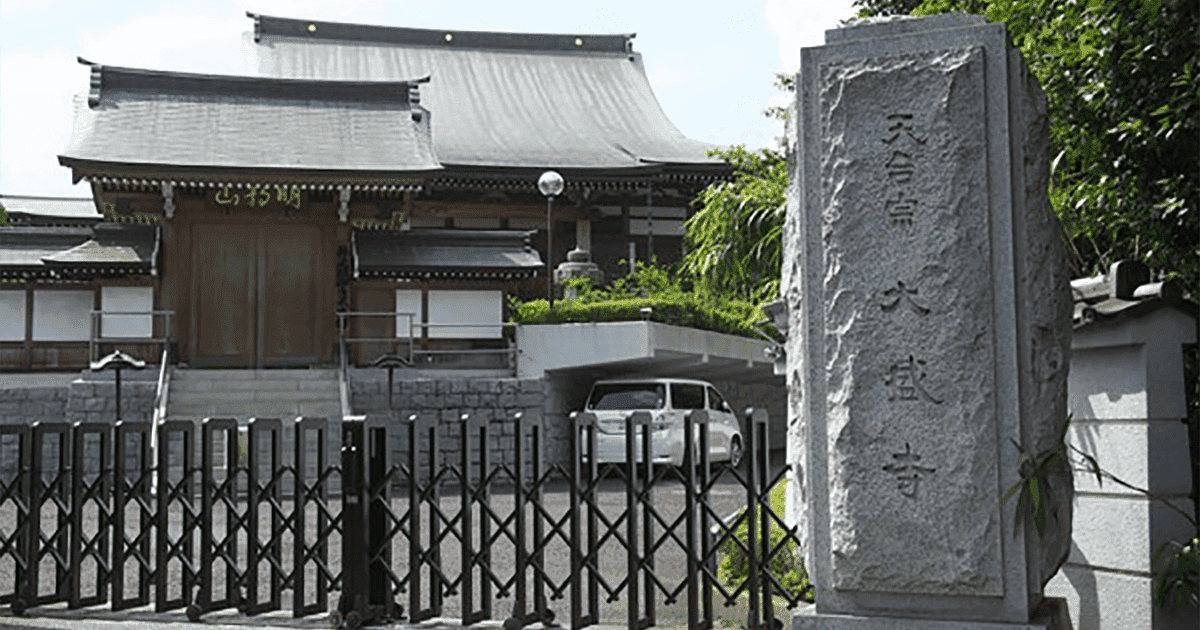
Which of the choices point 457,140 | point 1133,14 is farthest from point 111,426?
point 457,140

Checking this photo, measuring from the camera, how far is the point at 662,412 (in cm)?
1956

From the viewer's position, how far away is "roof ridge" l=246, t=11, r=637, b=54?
36000 millimetres

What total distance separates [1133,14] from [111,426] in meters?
6.32

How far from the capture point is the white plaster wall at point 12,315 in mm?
22203

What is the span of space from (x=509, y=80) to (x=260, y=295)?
14.5 metres

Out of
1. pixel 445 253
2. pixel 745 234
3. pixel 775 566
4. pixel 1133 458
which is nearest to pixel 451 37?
pixel 445 253

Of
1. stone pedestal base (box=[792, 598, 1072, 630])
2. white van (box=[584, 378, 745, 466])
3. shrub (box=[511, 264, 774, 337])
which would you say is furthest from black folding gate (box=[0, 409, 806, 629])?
shrub (box=[511, 264, 774, 337])

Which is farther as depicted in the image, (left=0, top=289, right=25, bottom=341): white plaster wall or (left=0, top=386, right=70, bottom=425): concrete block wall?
(left=0, top=289, right=25, bottom=341): white plaster wall

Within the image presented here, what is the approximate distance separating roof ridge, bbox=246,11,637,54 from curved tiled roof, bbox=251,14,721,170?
0.10ft

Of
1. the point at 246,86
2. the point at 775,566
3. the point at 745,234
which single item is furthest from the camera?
the point at 246,86

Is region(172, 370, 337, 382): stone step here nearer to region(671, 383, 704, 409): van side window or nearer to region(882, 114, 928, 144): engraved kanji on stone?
region(671, 383, 704, 409): van side window

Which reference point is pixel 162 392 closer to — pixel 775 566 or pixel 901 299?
pixel 775 566

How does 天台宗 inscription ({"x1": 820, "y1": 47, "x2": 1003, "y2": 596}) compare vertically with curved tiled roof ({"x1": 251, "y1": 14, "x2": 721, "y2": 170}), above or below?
below

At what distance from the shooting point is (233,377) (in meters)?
21.4
